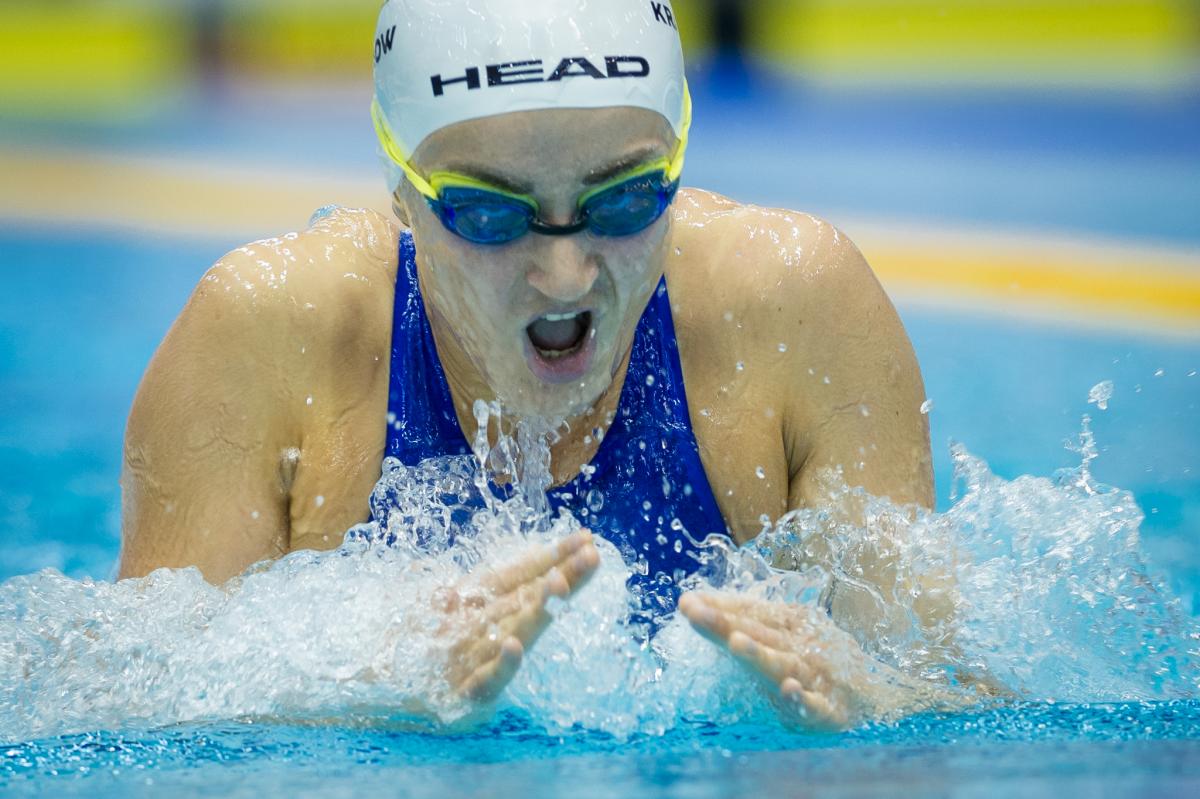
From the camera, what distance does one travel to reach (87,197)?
8453 millimetres

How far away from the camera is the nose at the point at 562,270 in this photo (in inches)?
81.4

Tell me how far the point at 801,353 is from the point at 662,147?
1.39 ft

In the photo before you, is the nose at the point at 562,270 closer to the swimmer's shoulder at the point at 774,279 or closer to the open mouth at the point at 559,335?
the open mouth at the point at 559,335

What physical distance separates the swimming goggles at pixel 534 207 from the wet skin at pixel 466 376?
3 centimetres

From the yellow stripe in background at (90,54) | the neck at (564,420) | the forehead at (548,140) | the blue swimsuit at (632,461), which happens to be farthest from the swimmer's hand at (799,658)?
the yellow stripe in background at (90,54)

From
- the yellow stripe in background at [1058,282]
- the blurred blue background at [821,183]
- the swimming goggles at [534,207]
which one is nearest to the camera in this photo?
the swimming goggles at [534,207]

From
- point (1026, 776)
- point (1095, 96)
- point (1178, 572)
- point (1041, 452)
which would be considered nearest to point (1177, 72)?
point (1095, 96)

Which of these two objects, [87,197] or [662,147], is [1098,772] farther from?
[87,197]

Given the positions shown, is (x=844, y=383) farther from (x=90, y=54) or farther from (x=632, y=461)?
(x=90, y=54)

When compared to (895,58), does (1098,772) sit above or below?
below

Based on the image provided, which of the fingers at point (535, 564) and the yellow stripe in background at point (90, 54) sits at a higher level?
the yellow stripe in background at point (90, 54)

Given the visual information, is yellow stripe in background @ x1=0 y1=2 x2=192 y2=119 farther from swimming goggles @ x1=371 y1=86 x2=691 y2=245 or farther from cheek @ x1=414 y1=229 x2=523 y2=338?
swimming goggles @ x1=371 y1=86 x2=691 y2=245

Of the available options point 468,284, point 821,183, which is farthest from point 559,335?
point 821,183

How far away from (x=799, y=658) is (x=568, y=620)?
375 millimetres
